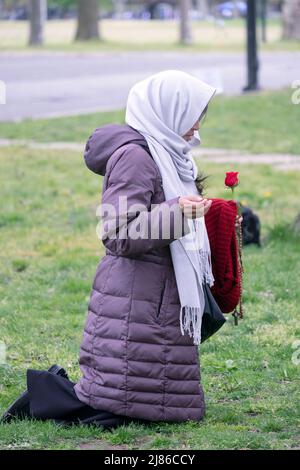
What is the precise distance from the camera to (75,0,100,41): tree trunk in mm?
36688

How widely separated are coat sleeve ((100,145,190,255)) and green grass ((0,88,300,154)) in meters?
7.61

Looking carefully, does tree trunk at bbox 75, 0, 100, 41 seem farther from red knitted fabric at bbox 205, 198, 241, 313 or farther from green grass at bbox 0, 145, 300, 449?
red knitted fabric at bbox 205, 198, 241, 313

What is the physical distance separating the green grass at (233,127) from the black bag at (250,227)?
4.16 m

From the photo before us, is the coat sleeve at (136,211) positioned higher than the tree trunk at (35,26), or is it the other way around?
the coat sleeve at (136,211)

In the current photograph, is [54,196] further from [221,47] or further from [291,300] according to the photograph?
[221,47]

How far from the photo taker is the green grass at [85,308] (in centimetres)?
404

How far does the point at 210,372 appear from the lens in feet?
16.3

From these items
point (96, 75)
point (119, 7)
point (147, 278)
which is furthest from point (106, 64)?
point (119, 7)

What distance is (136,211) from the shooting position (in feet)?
12.7

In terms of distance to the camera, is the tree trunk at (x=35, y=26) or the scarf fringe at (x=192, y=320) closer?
the scarf fringe at (x=192, y=320)

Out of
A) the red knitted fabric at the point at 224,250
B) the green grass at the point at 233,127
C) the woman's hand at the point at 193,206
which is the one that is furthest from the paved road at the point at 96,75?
the woman's hand at the point at 193,206

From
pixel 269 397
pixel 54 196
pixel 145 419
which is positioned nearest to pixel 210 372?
pixel 269 397

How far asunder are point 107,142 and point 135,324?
712mm

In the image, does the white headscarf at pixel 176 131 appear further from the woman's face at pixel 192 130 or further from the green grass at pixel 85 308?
the green grass at pixel 85 308
